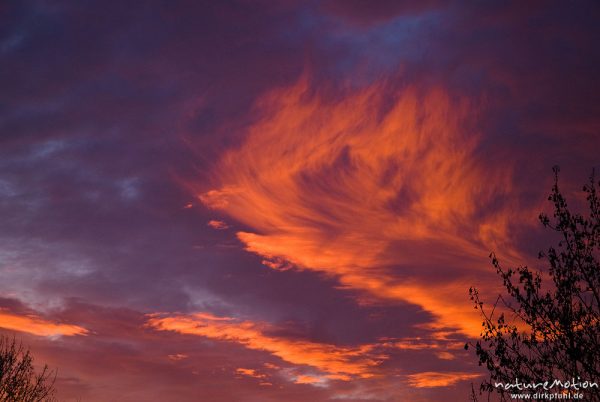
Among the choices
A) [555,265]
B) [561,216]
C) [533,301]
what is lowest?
[533,301]

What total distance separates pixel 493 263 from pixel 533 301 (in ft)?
5.65

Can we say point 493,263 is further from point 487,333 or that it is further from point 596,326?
point 596,326

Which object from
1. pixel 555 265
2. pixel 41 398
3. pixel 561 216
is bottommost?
pixel 41 398

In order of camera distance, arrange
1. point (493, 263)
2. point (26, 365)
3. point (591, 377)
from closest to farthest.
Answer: point (591, 377), point (493, 263), point (26, 365)

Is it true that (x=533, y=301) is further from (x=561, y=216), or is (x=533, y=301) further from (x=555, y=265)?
(x=561, y=216)

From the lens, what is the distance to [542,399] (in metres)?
12.0

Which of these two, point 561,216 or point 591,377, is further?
→ point 561,216

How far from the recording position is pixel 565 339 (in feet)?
40.3

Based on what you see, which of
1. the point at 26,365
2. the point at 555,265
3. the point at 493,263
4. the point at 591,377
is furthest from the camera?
the point at 26,365

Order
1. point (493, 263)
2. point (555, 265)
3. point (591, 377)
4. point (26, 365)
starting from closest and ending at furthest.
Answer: point (591, 377), point (555, 265), point (493, 263), point (26, 365)

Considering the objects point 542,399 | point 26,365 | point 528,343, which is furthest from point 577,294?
point 26,365

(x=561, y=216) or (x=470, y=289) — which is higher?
(x=561, y=216)

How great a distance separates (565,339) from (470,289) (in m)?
2.75

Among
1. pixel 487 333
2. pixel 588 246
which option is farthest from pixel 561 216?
pixel 487 333
